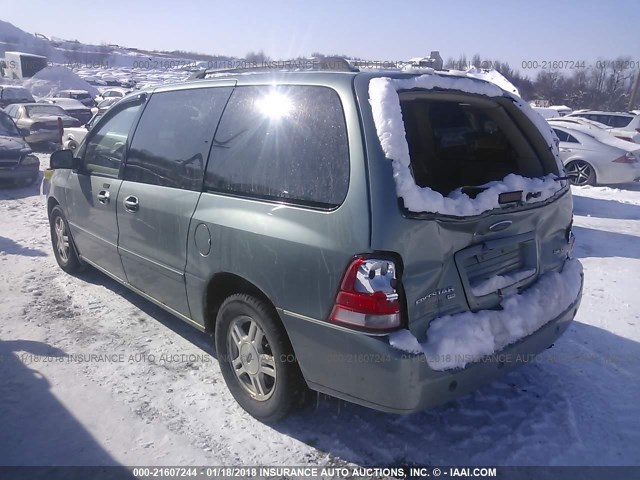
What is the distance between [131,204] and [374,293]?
2319 millimetres

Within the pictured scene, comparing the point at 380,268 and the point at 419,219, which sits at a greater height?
the point at 419,219

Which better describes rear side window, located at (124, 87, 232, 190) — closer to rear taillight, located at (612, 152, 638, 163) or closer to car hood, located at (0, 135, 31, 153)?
car hood, located at (0, 135, 31, 153)

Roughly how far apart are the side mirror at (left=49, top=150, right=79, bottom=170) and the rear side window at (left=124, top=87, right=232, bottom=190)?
0.98 meters

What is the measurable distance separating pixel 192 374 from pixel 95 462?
3.05 feet

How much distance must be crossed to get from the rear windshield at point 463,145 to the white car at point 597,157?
871 cm

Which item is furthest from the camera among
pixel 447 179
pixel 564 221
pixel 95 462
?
pixel 447 179

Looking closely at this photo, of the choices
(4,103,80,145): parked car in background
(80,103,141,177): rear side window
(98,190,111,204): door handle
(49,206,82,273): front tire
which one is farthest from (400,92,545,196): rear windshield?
(4,103,80,145): parked car in background

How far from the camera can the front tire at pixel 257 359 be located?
2.73 m

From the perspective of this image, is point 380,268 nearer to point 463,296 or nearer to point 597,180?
point 463,296

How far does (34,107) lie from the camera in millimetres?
16500

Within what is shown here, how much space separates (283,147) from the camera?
2.73 metres

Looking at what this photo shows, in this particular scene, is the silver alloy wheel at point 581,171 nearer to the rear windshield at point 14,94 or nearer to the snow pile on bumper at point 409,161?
the snow pile on bumper at point 409,161

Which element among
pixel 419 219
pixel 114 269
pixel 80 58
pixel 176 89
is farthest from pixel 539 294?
pixel 80 58

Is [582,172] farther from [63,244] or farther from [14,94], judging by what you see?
[14,94]
